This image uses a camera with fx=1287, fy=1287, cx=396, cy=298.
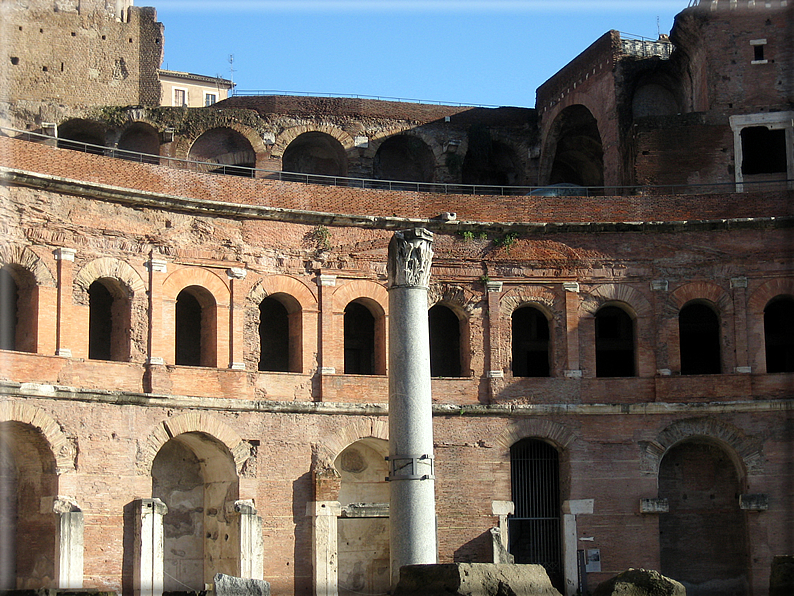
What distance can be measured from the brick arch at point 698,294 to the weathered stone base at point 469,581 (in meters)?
12.2

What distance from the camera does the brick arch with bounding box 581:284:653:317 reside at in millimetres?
25547

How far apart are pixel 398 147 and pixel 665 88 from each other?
22.6 feet

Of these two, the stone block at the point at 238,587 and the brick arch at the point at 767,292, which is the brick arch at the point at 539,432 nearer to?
the brick arch at the point at 767,292

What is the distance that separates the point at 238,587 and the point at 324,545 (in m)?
6.64

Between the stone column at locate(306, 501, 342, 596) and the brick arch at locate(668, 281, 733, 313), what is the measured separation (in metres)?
7.87

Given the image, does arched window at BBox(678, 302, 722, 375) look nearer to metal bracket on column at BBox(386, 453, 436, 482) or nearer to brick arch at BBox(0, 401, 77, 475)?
metal bracket on column at BBox(386, 453, 436, 482)

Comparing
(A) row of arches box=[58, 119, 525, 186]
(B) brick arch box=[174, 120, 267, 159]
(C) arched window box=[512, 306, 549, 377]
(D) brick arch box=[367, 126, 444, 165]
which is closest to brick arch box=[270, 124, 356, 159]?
(A) row of arches box=[58, 119, 525, 186]

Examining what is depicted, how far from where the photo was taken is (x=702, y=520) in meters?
25.2

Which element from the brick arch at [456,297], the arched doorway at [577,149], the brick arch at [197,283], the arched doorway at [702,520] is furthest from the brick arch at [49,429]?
the arched doorway at [577,149]

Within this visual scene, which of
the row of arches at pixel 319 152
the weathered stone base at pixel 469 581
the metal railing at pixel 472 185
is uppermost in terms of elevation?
the row of arches at pixel 319 152

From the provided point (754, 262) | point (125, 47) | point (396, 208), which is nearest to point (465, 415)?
point (396, 208)

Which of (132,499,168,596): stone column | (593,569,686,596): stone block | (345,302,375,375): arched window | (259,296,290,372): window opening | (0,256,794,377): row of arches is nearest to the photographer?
(593,569,686,596): stone block

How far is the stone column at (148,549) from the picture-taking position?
829 inches

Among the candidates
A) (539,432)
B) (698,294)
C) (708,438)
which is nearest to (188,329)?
(539,432)
